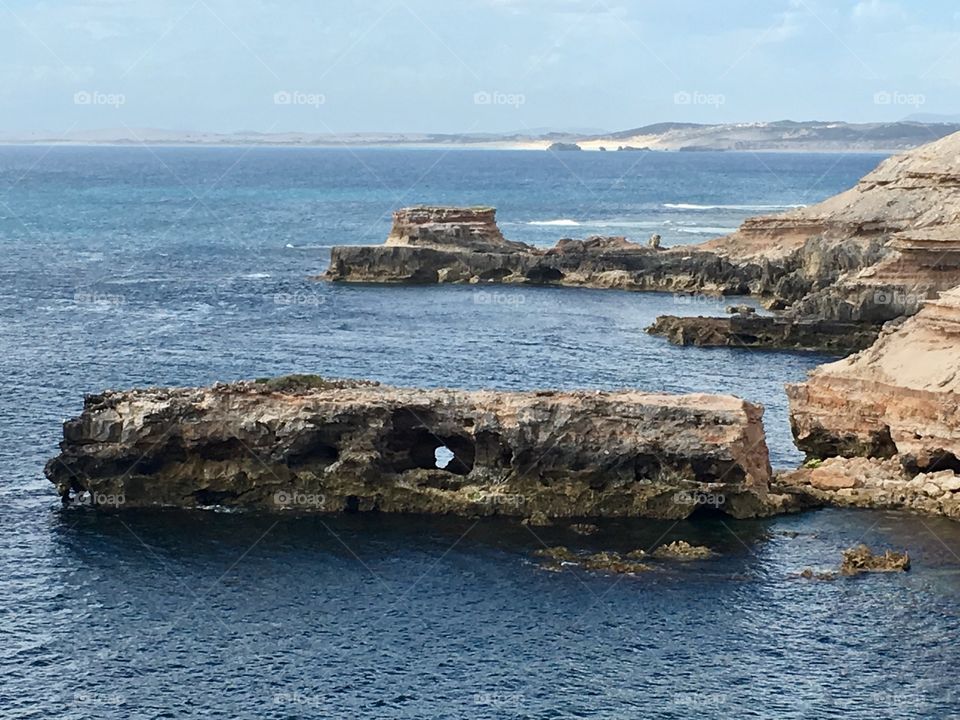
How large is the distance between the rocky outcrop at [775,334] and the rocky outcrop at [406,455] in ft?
151

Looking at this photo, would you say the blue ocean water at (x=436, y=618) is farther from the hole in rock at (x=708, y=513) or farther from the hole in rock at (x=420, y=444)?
the hole in rock at (x=420, y=444)

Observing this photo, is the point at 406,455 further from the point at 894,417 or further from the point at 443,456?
the point at 894,417

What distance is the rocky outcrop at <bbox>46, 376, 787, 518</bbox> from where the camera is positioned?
2682 inches

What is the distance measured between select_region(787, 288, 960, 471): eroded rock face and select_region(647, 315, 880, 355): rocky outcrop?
35.4 m

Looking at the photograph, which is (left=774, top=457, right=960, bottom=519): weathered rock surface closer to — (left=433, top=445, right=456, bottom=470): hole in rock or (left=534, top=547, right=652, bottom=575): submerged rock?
(left=534, top=547, right=652, bottom=575): submerged rock

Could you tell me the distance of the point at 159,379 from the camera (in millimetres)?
96188

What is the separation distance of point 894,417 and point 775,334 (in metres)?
42.9

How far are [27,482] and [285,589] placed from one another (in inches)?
741

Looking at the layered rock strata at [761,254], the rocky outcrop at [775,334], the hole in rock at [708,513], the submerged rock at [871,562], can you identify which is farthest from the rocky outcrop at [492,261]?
the submerged rock at [871,562]

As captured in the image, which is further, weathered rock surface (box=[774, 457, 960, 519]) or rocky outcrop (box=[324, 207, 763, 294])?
rocky outcrop (box=[324, 207, 763, 294])

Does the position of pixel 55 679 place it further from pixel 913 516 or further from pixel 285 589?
pixel 913 516

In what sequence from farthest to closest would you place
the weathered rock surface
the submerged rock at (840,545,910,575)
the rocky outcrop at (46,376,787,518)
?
the weathered rock surface
the rocky outcrop at (46,376,787,518)
the submerged rock at (840,545,910,575)

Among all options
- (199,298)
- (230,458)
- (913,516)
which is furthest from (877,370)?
(199,298)

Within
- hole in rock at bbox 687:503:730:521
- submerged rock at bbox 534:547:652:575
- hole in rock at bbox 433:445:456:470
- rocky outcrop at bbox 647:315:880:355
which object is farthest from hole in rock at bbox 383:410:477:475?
rocky outcrop at bbox 647:315:880:355
